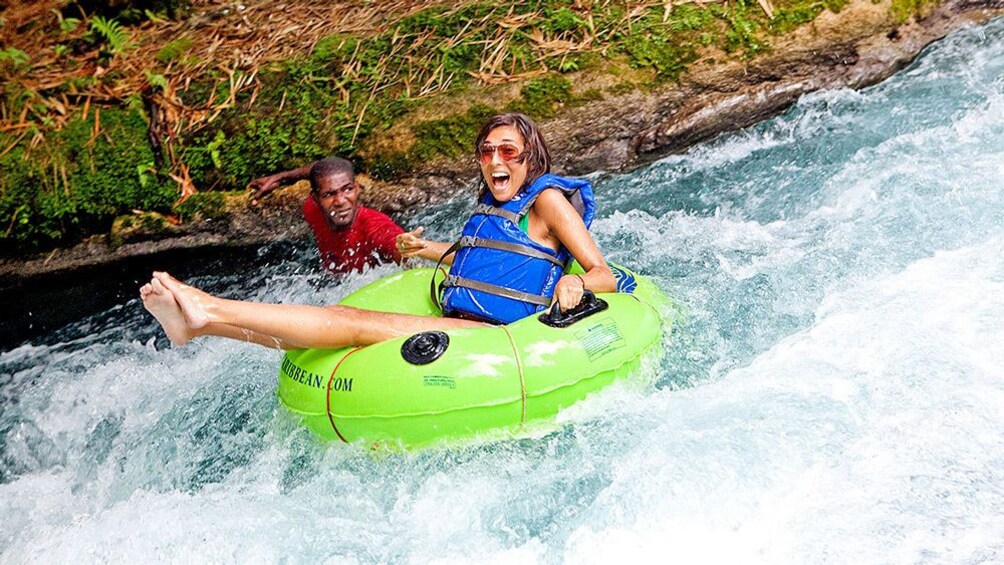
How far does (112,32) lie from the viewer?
258 inches

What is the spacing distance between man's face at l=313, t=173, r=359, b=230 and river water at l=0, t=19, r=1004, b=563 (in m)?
0.43

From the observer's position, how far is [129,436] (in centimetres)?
448

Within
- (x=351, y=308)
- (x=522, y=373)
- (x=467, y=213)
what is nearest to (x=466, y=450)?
(x=522, y=373)

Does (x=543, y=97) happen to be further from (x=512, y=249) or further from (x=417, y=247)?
(x=512, y=249)

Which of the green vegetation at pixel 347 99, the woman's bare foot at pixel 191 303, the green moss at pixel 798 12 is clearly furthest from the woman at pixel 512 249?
the green moss at pixel 798 12

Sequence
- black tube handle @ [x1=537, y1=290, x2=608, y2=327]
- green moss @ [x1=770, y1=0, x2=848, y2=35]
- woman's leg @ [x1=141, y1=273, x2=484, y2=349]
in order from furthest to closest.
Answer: green moss @ [x1=770, y1=0, x2=848, y2=35] < black tube handle @ [x1=537, y1=290, x2=608, y2=327] < woman's leg @ [x1=141, y1=273, x2=484, y2=349]

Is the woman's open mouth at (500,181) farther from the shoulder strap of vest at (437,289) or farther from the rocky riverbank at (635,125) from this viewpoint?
the rocky riverbank at (635,125)

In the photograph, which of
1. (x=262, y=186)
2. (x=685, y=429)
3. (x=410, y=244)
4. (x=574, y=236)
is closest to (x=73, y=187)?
(x=262, y=186)

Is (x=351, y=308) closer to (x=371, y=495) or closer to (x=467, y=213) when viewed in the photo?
(x=371, y=495)

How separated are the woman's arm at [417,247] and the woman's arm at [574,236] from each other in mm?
621

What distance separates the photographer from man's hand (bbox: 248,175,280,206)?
19.3 ft

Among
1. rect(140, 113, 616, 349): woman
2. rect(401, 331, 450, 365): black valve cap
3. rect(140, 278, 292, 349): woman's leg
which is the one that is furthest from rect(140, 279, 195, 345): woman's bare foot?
rect(401, 331, 450, 365): black valve cap

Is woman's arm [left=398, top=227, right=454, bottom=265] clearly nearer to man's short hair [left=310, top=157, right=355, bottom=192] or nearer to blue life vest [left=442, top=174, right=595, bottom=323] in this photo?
blue life vest [left=442, top=174, right=595, bottom=323]

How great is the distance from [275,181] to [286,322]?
2.39 meters
